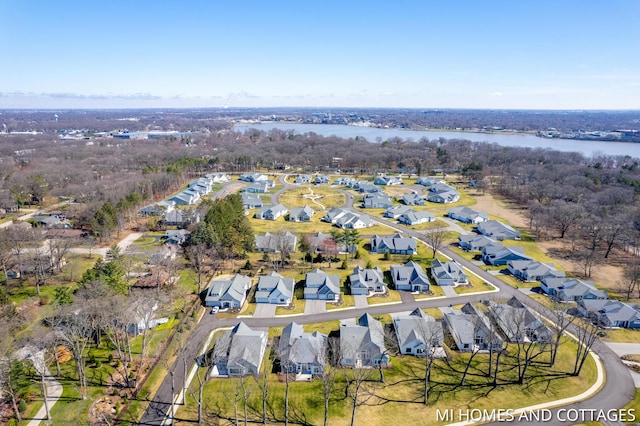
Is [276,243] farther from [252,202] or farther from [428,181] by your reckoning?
[428,181]

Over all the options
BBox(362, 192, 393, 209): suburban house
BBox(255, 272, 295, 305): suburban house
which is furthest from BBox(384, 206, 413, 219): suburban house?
BBox(255, 272, 295, 305): suburban house

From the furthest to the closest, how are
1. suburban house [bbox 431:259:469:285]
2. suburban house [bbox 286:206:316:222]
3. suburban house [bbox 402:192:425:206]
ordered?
suburban house [bbox 402:192:425:206] < suburban house [bbox 286:206:316:222] < suburban house [bbox 431:259:469:285]

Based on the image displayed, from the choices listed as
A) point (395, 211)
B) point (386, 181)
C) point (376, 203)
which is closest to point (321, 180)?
point (386, 181)

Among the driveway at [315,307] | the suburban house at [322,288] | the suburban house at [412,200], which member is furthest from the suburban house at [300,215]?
the driveway at [315,307]

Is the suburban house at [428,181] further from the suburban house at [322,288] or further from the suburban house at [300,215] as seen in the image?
the suburban house at [322,288]

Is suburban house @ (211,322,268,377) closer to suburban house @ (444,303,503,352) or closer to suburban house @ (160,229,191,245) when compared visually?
suburban house @ (444,303,503,352)

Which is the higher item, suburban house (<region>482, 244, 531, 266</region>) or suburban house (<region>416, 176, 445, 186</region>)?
suburban house (<region>416, 176, 445, 186</region>)
